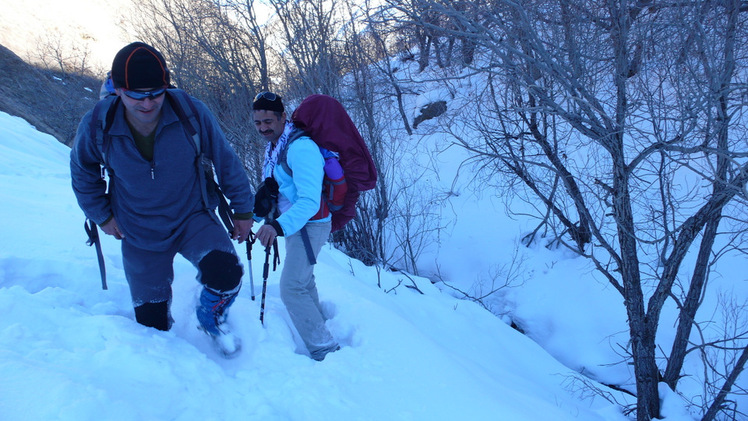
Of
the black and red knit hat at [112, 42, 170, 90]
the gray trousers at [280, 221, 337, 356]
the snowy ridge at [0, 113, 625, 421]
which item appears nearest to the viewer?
the snowy ridge at [0, 113, 625, 421]

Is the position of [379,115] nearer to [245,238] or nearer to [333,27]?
[333,27]

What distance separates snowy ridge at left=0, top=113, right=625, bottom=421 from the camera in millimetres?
1569

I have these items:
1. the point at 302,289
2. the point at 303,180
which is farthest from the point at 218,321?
the point at 303,180

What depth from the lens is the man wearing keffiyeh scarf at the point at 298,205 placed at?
226 cm

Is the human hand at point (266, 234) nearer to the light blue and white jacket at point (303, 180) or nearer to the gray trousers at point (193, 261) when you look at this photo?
the light blue and white jacket at point (303, 180)

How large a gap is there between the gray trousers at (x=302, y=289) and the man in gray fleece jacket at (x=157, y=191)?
0.31 meters

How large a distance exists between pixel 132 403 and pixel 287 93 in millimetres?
7456

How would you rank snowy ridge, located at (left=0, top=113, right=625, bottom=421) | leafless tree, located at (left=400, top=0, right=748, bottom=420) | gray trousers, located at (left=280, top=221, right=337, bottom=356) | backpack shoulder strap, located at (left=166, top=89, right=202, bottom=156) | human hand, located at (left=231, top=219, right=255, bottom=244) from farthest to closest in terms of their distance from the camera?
leafless tree, located at (left=400, top=0, right=748, bottom=420) → gray trousers, located at (left=280, top=221, right=337, bottom=356) → human hand, located at (left=231, top=219, right=255, bottom=244) → backpack shoulder strap, located at (left=166, top=89, right=202, bottom=156) → snowy ridge, located at (left=0, top=113, right=625, bottom=421)

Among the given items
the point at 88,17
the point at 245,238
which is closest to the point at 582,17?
the point at 245,238

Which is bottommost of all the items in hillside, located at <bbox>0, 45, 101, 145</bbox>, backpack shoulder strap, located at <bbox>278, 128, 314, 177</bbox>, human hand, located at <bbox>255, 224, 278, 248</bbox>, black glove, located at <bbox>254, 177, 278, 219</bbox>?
hillside, located at <bbox>0, 45, 101, 145</bbox>

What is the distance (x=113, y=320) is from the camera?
203cm

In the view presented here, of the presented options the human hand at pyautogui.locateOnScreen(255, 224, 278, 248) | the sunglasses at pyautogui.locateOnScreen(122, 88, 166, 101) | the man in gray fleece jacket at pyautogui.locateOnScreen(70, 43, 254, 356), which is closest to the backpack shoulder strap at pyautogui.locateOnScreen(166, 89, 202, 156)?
the man in gray fleece jacket at pyautogui.locateOnScreen(70, 43, 254, 356)

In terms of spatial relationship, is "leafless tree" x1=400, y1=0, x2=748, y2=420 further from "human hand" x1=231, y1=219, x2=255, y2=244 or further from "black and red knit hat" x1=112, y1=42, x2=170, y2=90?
"black and red knit hat" x1=112, y1=42, x2=170, y2=90

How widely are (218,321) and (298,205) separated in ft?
2.44
